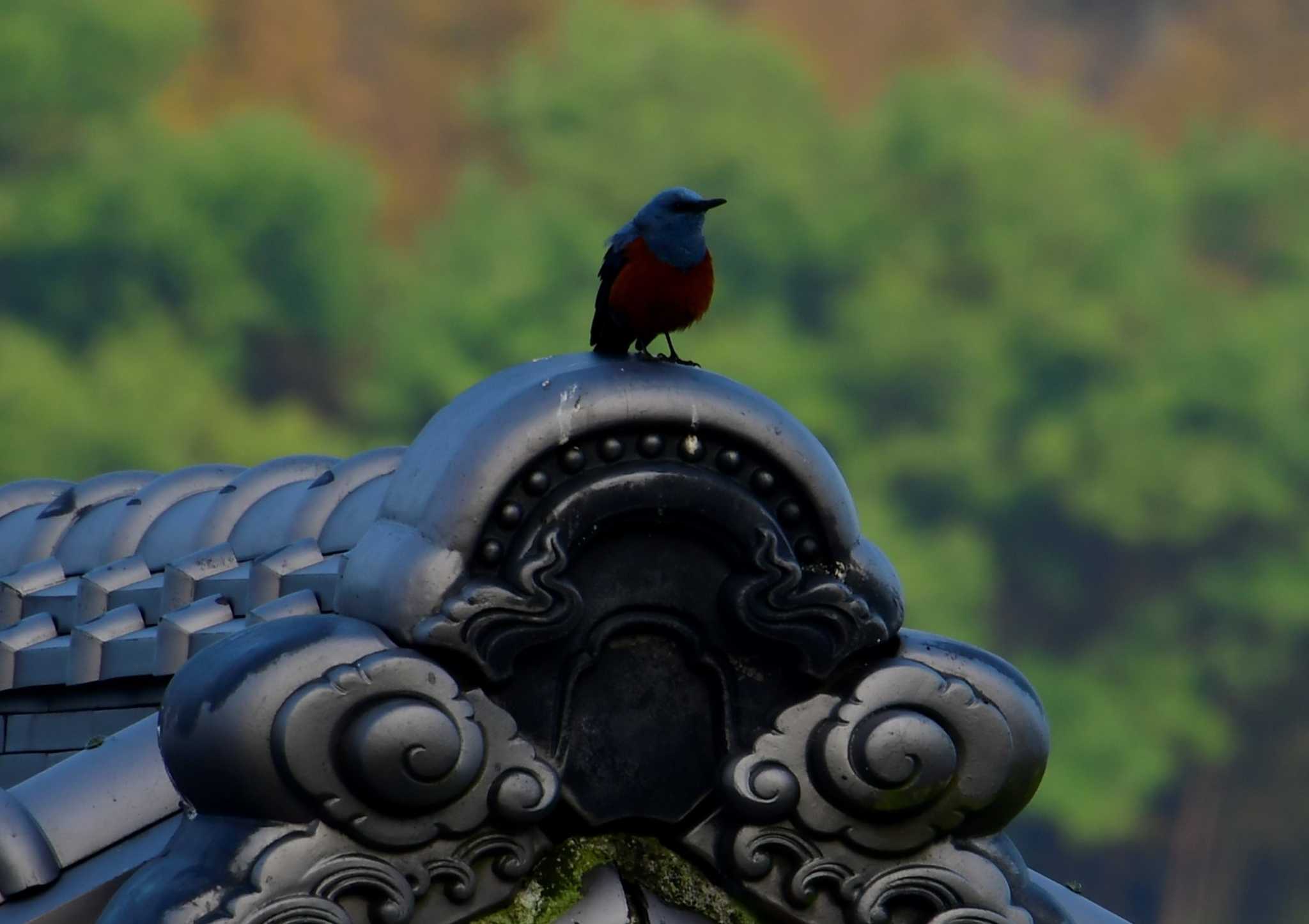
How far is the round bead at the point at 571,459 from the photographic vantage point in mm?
3044

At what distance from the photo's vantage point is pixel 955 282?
37.4m

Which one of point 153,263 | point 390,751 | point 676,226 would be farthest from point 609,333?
point 153,263

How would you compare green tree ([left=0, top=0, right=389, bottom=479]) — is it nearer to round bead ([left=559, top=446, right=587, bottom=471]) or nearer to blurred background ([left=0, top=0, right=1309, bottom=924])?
blurred background ([left=0, top=0, right=1309, bottom=924])

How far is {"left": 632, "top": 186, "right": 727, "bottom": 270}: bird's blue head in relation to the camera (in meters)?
3.86

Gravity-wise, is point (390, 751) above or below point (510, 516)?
below

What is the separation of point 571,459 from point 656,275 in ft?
2.83

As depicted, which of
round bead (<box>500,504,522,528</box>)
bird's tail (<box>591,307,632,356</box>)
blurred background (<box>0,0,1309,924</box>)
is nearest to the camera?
round bead (<box>500,504,522,528</box>)

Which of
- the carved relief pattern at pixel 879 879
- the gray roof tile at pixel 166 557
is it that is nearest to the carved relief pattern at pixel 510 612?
the carved relief pattern at pixel 879 879

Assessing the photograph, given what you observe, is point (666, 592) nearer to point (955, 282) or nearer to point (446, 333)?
point (446, 333)

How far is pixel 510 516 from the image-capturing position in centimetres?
301

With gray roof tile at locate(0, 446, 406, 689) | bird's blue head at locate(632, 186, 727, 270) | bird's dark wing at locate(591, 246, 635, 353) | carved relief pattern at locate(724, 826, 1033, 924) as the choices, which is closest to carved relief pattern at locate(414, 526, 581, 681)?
carved relief pattern at locate(724, 826, 1033, 924)

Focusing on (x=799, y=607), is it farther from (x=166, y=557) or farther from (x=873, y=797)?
(x=166, y=557)

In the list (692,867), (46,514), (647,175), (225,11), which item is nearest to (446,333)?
(647,175)

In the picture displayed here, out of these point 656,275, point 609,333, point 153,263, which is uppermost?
point 656,275
